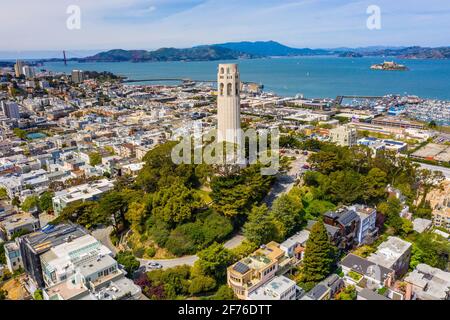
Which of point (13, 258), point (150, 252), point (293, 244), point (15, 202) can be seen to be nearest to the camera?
point (293, 244)

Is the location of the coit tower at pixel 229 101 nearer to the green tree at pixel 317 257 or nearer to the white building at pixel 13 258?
the green tree at pixel 317 257

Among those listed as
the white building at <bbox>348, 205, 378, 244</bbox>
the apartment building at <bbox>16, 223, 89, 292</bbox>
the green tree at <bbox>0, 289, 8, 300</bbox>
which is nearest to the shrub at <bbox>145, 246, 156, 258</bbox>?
the apartment building at <bbox>16, 223, 89, 292</bbox>

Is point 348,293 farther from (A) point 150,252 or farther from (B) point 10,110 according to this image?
(B) point 10,110

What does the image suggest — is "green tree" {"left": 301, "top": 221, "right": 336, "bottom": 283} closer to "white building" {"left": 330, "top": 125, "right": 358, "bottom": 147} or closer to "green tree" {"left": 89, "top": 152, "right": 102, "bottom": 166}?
"white building" {"left": 330, "top": 125, "right": 358, "bottom": 147}

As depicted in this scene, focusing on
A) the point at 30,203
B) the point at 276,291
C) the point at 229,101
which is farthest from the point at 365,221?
the point at 30,203

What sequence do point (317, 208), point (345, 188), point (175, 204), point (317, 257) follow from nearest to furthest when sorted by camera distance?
point (317, 257) → point (175, 204) → point (317, 208) → point (345, 188)

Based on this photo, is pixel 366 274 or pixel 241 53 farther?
pixel 241 53

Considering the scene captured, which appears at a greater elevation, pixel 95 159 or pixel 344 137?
pixel 344 137
